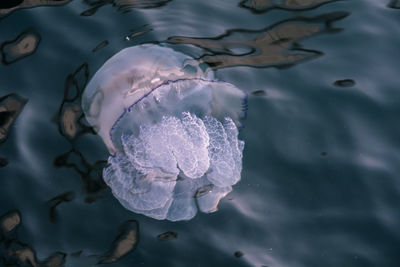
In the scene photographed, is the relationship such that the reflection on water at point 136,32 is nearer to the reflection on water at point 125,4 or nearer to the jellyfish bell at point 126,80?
the reflection on water at point 125,4

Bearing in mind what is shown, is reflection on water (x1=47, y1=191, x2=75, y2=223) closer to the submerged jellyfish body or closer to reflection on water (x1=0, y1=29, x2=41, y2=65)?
the submerged jellyfish body

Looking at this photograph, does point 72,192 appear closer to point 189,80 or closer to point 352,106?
point 189,80

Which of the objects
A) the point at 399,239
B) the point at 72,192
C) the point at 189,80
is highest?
the point at 189,80

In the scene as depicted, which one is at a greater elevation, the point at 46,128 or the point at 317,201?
the point at 46,128

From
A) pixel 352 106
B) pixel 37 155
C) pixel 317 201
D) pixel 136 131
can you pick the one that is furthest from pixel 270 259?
pixel 37 155

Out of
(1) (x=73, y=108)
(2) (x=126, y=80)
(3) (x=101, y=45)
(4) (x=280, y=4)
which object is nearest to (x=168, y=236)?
(2) (x=126, y=80)

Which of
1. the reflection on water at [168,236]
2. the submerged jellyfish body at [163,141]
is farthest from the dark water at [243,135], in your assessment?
the submerged jellyfish body at [163,141]
